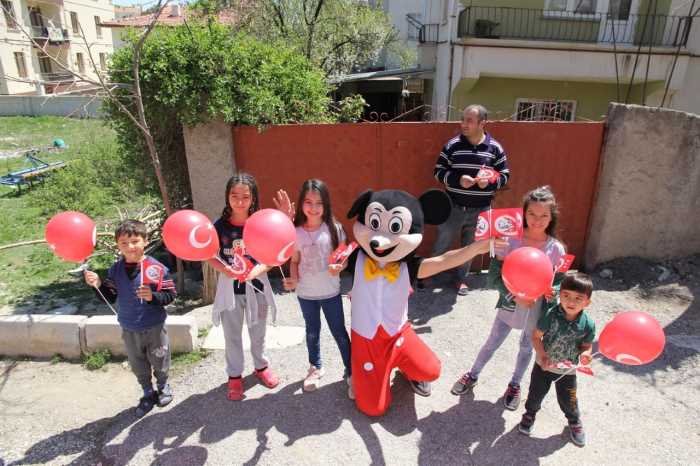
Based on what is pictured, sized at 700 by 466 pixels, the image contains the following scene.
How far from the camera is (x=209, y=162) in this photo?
16.5 ft

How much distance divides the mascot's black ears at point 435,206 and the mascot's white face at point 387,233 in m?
0.25

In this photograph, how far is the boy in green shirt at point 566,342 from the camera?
2676 mm

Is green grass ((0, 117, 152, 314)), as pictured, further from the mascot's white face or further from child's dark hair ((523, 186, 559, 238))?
child's dark hair ((523, 186, 559, 238))

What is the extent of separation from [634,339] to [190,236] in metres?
2.62

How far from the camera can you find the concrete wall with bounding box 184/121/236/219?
4.93 metres

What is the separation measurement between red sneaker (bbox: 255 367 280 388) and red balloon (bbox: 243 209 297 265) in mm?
1125

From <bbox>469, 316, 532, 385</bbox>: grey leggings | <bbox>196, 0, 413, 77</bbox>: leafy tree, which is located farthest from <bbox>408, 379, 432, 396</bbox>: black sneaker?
<bbox>196, 0, 413, 77</bbox>: leafy tree

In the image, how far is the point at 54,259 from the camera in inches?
250

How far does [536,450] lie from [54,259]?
20.8 feet

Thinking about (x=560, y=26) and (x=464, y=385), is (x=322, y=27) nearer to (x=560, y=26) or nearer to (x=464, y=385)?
(x=560, y=26)

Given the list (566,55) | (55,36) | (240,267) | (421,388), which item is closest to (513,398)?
(421,388)

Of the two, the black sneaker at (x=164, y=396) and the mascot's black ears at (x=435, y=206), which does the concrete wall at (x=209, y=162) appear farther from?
the mascot's black ears at (x=435, y=206)

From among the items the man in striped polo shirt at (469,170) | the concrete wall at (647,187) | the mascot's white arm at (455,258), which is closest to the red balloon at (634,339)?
the mascot's white arm at (455,258)

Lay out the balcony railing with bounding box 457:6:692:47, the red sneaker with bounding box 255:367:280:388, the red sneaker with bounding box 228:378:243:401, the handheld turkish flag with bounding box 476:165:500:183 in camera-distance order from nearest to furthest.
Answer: the red sneaker with bounding box 228:378:243:401, the red sneaker with bounding box 255:367:280:388, the handheld turkish flag with bounding box 476:165:500:183, the balcony railing with bounding box 457:6:692:47
